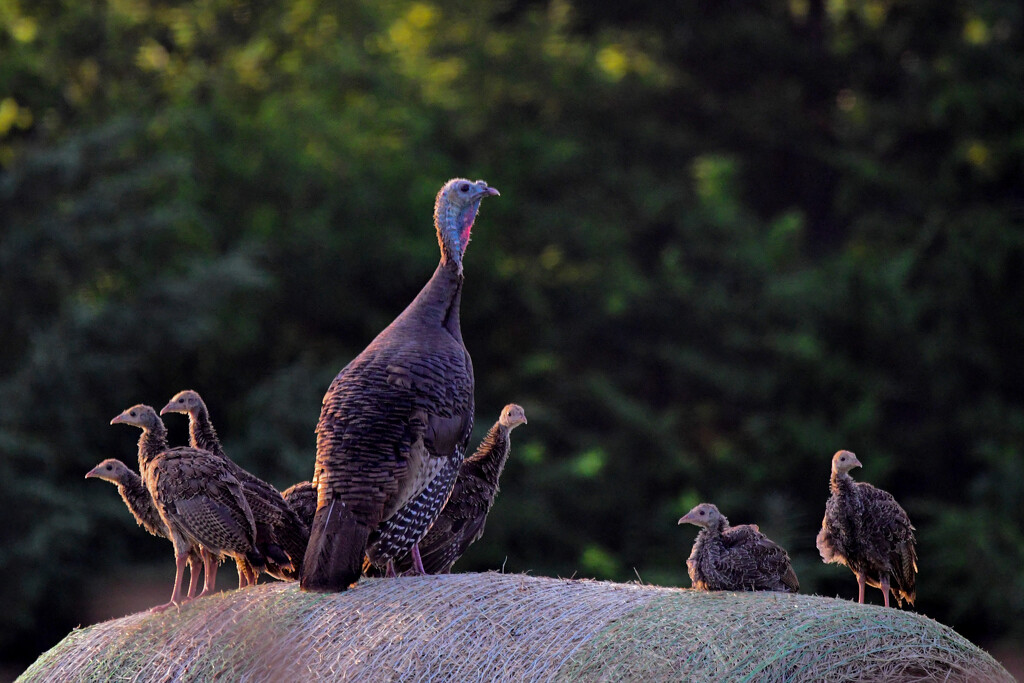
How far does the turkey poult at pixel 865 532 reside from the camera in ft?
22.9

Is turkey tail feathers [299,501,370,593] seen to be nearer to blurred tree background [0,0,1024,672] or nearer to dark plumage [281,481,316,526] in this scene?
dark plumage [281,481,316,526]

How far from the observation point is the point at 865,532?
6.99 metres

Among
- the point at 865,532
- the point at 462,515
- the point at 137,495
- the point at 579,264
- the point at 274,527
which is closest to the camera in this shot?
the point at 865,532

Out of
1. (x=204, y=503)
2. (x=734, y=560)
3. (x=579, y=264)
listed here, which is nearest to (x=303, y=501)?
(x=204, y=503)

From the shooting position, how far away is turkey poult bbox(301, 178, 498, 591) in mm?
7266

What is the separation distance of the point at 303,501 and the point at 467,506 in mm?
971

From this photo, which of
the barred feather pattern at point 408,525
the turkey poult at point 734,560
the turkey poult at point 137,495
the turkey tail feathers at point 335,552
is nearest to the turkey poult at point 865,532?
the turkey poult at point 734,560

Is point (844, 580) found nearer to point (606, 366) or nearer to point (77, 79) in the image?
point (606, 366)

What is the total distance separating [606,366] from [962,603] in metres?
5.95

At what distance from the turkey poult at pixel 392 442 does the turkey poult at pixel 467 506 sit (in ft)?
1.02

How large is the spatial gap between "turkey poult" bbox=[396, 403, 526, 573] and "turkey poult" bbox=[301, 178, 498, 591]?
0.31 metres

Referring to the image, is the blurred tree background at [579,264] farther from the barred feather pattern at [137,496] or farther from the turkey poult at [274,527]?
the turkey poult at [274,527]

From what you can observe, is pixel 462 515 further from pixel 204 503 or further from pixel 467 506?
pixel 204 503

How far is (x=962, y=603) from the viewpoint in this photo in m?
18.2
